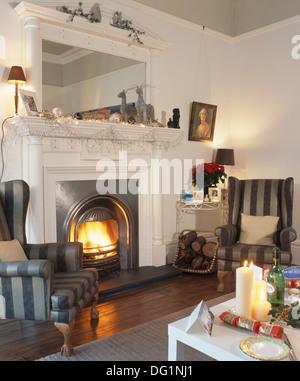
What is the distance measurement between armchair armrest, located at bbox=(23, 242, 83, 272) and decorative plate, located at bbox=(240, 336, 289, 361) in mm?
1588

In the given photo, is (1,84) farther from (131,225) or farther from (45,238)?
(131,225)

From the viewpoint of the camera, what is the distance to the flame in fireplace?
4000 millimetres

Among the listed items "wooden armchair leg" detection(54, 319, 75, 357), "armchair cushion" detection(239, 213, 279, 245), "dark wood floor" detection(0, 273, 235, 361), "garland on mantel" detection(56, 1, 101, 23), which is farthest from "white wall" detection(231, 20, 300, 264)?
"wooden armchair leg" detection(54, 319, 75, 357)

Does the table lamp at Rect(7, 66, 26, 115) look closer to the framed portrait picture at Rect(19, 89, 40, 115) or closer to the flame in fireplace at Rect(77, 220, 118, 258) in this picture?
the framed portrait picture at Rect(19, 89, 40, 115)

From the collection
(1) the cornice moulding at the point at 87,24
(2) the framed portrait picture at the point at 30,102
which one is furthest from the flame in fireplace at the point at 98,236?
(1) the cornice moulding at the point at 87,24

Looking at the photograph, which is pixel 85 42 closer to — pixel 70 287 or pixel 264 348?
pixel 70 287

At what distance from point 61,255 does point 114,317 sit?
690mm

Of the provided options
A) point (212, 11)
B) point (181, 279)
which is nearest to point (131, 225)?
point (181, 279)

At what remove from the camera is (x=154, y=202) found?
4.45m

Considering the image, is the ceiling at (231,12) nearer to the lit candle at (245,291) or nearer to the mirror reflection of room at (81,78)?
the mirror reflection of room at (81,78)

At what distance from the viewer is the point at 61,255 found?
9.66 feet

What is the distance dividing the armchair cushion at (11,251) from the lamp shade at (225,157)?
9.89 ft

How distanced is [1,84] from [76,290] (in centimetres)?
190

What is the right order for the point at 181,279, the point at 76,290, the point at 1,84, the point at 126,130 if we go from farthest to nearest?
1. the point at 181,279
2. the point at 126,130
3. the point at 1,84
4. the point at 76,290
